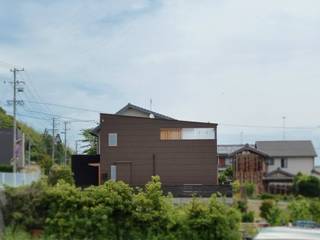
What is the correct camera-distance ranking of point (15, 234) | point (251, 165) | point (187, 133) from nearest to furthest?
point (15, 234) → point (187, 133) → point (251, 165)

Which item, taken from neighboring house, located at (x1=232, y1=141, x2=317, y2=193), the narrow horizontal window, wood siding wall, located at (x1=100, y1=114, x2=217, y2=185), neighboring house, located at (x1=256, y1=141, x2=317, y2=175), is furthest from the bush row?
neighboring house, located at (x1=256, y1=141, x2=317, y2=175)

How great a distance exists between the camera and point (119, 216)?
19.1 metres

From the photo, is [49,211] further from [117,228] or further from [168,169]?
[168,169]

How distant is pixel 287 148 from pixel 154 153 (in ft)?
112

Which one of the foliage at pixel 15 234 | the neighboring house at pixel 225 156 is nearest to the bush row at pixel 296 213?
the foliage at pixel 15 234

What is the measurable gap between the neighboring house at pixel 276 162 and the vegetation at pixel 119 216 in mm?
46967

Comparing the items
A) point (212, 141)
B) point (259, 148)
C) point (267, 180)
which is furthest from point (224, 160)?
point (212, 141)

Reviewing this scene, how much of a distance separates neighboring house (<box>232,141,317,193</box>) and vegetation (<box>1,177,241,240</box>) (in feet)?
154

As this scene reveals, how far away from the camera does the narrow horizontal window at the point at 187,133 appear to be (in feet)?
171

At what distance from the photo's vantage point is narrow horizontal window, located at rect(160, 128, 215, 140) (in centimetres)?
5197

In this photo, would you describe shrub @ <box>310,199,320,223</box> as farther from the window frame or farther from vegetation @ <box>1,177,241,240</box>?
the window frame

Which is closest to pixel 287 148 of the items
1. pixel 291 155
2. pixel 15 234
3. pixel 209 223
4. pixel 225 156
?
pixel 291 155

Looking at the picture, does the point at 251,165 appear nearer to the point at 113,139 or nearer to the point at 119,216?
the point at 113,139

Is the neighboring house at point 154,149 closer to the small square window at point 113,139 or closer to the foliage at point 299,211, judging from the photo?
the small square window at point 113,139
